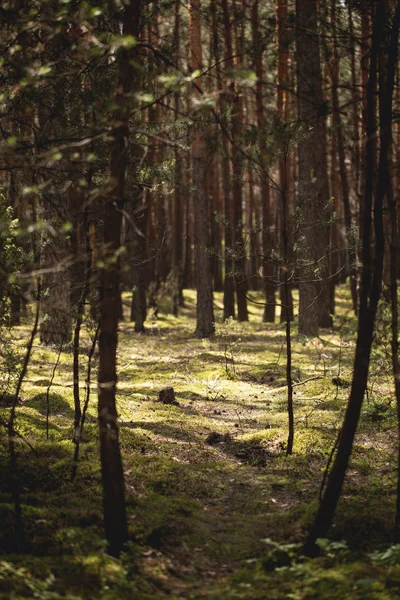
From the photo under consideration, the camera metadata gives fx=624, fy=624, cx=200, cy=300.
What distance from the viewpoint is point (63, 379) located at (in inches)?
512

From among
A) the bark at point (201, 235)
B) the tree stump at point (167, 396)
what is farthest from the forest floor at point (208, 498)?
the bark at point (201, 235)

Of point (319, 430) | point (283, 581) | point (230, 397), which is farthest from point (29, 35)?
point (230, 397)

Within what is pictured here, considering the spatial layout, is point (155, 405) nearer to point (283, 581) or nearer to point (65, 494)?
point (65, 494)

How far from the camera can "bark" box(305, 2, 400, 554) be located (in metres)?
5.19

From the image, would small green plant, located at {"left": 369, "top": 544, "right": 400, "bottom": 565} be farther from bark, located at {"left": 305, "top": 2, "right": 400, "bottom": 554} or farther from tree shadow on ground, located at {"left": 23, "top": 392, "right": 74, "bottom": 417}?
tree shadow on ground, located at {"left": 23, "top": 392, "right": 74, "bottom": 417}

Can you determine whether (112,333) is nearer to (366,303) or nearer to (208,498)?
(366,303)

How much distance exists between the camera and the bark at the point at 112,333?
5262mm

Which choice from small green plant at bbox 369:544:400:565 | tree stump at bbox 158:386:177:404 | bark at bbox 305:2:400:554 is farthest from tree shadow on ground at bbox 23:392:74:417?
small green plant at bbox 369:544:400:565

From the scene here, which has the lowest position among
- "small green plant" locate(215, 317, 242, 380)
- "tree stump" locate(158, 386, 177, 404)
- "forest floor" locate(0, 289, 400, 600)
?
"forest floor" locate(0, 289, 400, 600)

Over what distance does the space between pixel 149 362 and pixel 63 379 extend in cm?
351

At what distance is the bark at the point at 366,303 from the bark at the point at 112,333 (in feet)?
5.72

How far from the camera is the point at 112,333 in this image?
17.5 ft

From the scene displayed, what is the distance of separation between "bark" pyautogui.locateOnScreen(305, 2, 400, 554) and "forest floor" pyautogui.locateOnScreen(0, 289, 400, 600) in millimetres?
387

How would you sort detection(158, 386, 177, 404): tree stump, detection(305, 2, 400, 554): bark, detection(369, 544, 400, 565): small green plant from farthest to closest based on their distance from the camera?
detection(158, 386, 177, 404): tree stump → detection(305, 2, 400, 554): bark → detection(369, 544, 400, 565): small green plant
